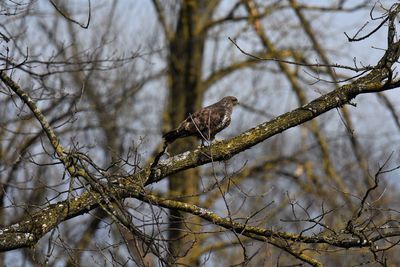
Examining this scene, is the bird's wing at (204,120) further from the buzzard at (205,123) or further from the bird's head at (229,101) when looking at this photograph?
the bird's head at (229,101)

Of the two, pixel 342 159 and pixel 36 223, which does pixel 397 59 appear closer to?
pixel 36 223

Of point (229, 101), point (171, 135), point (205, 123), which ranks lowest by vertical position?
point (171, 135)

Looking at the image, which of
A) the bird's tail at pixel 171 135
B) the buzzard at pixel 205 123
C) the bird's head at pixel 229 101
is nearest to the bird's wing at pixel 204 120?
the buzzard at pixel 205 123

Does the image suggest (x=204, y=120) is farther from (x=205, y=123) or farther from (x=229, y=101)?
(x=229, y=101)

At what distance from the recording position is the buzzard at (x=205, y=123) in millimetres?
7059

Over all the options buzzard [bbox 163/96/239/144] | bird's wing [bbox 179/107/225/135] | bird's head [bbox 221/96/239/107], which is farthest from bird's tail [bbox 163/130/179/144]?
bird's head [bbox 221/96/239/107]

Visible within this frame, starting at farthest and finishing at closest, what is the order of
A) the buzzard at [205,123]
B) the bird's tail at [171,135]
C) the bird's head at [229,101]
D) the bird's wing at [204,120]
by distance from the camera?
the bird's head at [229,101]
the bird's wing at [204,120]
the buzzard at [205,123]
the bird's tail at [171,135]

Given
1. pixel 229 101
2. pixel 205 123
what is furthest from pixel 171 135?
pixel 229 101

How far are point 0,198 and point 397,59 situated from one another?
4.43 metres

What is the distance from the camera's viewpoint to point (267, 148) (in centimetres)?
1806

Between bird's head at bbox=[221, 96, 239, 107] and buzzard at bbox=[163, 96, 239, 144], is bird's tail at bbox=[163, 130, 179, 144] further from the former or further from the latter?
bird's head at bbox=[221, 96, 239, 107]

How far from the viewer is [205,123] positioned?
7.40 m

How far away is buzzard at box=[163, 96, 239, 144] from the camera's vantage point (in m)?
7.06

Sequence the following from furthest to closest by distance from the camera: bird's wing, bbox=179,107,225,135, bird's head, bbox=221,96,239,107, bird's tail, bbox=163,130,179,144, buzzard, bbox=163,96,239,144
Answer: bird's head, bbox=221,96,239,107, bird's wing, bbox=179,107,225,135, buzzard, bbox=163,96,239,144, bird's tail, bbox=163,130,179,144
